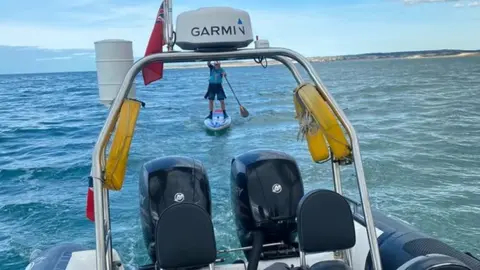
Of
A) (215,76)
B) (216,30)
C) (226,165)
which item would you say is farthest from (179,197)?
(215,76)

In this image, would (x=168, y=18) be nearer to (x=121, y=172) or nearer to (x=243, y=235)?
(x=121, y=172)

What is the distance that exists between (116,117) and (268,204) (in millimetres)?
1221

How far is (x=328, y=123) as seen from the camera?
2684 millimetres

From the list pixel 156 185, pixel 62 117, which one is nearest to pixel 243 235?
pixel 156 185

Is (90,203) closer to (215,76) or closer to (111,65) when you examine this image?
(111,65)

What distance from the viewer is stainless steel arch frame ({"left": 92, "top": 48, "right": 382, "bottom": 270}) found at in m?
2.40

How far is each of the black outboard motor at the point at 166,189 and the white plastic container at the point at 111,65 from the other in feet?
2.35

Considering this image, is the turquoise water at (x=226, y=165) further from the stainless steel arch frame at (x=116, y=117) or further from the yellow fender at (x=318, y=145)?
the stainless steel arch frame at (x=116, y=117)

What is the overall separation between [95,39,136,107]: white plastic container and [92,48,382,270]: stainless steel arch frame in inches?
6.0

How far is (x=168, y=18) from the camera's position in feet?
9.36

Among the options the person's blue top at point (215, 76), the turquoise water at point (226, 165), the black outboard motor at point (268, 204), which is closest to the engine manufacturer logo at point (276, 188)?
the black outboard motor at point (268, 204)

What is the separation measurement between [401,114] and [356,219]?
1202 cm

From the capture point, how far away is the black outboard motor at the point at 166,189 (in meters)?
3.36

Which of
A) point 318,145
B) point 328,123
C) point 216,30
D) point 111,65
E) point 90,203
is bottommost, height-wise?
point 90,203
